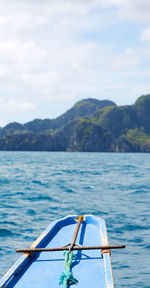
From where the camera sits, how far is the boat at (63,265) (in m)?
5.55

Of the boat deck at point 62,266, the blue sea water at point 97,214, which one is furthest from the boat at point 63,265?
the blue sea water at point 97,214

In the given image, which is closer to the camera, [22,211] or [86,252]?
[86,252]

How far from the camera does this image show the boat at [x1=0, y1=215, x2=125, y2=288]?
18.2 feet

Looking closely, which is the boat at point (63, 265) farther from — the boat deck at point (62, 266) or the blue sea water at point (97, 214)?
the blue sea water at point (97, 214)

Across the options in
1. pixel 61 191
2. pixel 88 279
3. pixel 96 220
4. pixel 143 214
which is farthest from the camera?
pixel 61 191

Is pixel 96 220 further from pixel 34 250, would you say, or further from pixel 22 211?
pixel 22 211

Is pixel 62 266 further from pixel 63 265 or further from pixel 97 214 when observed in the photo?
pixel 97 214

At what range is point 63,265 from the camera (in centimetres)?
647

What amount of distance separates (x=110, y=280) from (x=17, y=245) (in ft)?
18.3

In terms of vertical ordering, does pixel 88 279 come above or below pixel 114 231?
above

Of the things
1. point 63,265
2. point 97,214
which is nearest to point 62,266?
point 63,265

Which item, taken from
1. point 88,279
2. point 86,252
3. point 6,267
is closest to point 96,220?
point 86,252

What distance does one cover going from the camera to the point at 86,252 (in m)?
7.27

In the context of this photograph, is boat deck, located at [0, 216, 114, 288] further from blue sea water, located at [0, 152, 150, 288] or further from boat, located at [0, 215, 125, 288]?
blue sea water, located at [0, 152, 150, 288]
